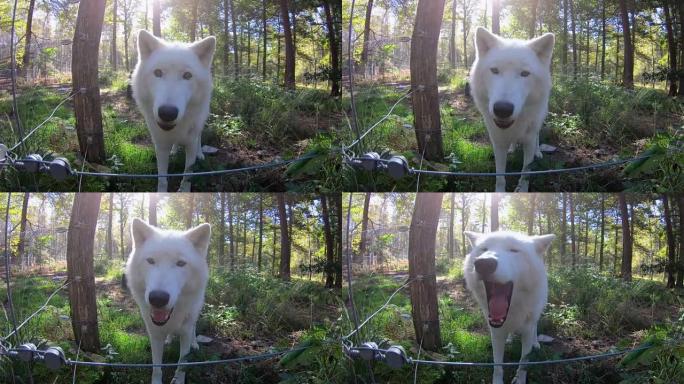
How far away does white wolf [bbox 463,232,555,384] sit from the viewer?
3.68 meters

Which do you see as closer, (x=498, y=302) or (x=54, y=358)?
(x=498, y=302)

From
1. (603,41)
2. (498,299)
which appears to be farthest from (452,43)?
(498,299)

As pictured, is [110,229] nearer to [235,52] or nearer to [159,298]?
[159,298]

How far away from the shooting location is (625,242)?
153 inches

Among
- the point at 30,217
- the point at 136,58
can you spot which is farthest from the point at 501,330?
the point at 30,217

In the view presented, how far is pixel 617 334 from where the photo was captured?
3.90 m

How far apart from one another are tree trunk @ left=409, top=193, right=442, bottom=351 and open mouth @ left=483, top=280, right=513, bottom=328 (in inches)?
14.2

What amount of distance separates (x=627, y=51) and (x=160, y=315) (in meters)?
3.22

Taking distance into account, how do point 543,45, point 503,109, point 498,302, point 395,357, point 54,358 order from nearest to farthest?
point 503,109 < point 543,45 < point 498,302 < point 395,357 < point 54,358

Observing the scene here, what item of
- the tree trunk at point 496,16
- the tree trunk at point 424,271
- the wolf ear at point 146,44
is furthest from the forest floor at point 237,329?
the tree trunk at point 496,16

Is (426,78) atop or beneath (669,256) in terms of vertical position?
atop

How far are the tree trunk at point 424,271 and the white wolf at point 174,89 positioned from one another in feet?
4.74

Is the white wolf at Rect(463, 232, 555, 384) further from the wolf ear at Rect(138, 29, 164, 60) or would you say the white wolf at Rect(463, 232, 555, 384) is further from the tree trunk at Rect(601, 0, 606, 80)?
the wolf ear at Rect(138, 29, 164, 60)

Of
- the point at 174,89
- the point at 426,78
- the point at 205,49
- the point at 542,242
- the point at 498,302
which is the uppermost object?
the point at 205,49
